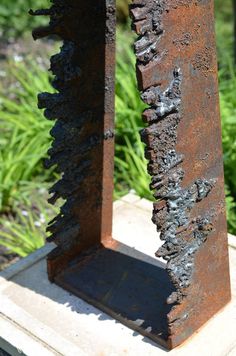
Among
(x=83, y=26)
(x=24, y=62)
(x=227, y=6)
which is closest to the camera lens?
(x=83, y=26)

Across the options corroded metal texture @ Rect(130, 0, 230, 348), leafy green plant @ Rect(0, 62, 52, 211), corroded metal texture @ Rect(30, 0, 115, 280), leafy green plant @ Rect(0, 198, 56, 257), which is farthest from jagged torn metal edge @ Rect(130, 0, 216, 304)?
leafy green plant @ Rect(0, 62, 52, 211)

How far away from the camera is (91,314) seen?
7.18ft

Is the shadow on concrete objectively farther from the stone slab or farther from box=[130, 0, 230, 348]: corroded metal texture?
box=[130, 0, 230, 348]: corroded metal texture

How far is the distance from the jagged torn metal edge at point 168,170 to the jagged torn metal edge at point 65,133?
1.60 feet

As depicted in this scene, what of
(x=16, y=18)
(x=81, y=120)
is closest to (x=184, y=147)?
(x=81, y=120)

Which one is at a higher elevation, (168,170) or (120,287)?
(168,170)

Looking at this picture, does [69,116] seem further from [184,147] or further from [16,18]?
[16,18]

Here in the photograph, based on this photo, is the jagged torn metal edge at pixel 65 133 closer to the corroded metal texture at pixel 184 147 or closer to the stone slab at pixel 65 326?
the stone slab at pixel 65 326

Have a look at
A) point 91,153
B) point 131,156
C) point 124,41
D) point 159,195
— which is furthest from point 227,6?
point 159,195

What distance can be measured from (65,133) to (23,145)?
52.7 inches

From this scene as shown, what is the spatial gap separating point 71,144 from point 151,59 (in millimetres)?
650

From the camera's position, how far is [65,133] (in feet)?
7.10

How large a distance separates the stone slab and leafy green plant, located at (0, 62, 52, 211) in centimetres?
91

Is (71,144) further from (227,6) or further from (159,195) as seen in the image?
(227,6)
